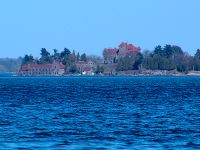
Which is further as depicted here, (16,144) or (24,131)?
(24,131)

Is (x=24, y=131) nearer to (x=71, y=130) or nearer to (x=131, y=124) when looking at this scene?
(x=71, y=130)

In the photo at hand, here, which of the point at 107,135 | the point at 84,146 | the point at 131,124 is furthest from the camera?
the point at 131,124

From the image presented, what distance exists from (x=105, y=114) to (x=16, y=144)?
18.2 m

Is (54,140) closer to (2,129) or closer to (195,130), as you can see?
(2,129)

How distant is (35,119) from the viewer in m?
44.0

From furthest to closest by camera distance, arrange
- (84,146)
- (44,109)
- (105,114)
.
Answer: (44,109) < (105,114) < (84,146)

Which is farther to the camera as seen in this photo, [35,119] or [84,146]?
[35,119]

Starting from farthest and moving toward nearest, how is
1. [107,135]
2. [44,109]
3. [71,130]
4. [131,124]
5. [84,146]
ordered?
[44,109]
[131,124]
[71,130]
[107,135]
[84,146]

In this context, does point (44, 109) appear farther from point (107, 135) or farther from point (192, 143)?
point (192, 143)

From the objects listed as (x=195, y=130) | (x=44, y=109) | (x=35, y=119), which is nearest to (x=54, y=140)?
(x=195, y=130)

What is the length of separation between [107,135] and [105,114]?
1422cm

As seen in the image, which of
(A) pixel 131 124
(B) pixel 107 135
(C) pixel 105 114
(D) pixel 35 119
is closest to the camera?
(B) pixel 107 135

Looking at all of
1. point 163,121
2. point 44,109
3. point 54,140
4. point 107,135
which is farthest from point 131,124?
point 44,109

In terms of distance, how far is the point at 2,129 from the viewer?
123 ft
